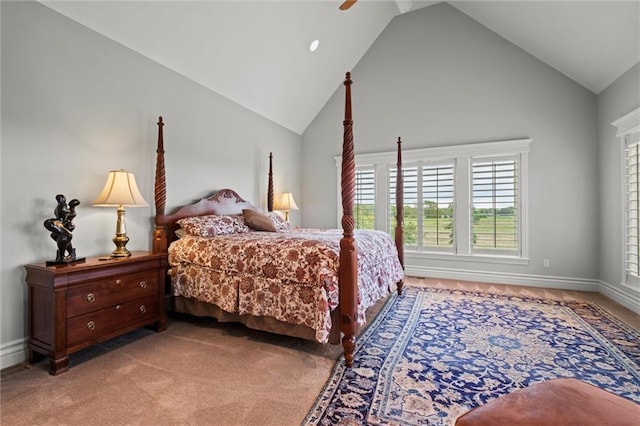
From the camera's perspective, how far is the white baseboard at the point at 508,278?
424 centimetres

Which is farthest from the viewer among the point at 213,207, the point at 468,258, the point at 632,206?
the point at 468,258

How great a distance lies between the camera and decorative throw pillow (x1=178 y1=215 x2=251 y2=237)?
3203mm

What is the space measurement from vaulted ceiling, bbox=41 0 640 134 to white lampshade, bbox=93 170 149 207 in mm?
1410

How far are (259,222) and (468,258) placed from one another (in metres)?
3.35

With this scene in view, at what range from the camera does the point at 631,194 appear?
3.49 metres

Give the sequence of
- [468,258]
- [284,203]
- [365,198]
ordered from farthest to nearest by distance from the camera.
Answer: [365,198] → [284,203] → [468,258]

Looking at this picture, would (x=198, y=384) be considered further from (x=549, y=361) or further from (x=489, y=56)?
(x=489, y=56)

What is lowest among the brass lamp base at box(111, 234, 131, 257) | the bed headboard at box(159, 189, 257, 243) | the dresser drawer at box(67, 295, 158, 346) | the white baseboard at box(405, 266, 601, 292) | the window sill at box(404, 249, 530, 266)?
the white baseboard at box(405, 266, 601, 292)

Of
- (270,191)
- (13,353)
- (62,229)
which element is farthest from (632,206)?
(13,353)

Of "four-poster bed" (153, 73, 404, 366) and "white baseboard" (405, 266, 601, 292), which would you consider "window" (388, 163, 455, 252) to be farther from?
"four-poster bed" (153, 73, 404, 366)

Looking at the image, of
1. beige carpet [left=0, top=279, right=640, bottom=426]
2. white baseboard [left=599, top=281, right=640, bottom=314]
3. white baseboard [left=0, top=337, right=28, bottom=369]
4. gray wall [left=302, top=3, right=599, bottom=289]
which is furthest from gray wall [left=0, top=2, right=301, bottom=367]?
white baseboard [left=599, top=281, right=640, bottom=314]

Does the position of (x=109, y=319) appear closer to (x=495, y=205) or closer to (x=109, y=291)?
(x=109, y=291)

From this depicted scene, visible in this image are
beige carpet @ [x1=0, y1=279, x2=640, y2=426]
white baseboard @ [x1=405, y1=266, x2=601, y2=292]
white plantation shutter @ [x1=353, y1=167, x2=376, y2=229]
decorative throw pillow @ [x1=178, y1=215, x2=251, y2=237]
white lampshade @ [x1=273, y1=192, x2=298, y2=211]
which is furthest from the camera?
white plantation shutter @ [x1=353, y1=167, x2=376, y2=229]

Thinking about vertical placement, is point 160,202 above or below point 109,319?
above
